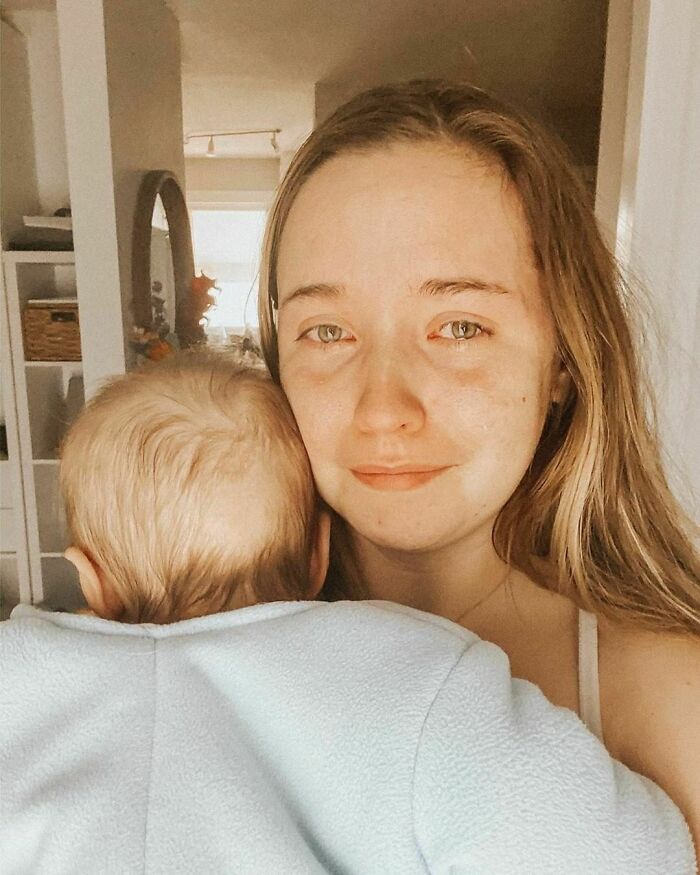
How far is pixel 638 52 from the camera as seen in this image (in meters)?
0.96

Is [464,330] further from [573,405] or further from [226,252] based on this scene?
[226,252]

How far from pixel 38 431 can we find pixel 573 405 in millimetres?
1695

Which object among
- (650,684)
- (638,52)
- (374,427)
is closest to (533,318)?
(374,427)

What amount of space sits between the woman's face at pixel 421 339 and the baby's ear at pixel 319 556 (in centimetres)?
5

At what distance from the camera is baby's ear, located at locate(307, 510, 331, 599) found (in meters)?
0.65

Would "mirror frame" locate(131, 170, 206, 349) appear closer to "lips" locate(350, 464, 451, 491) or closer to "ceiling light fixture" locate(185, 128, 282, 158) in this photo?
"ceiling light fixture" locate(185, 128, 282, 158)

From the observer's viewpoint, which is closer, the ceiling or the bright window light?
the bright window light

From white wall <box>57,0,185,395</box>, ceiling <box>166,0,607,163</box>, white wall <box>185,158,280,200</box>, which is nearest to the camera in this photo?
white wall <box>57,0,185,395</box>

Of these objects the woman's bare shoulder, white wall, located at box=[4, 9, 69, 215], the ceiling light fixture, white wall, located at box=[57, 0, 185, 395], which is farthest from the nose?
the ceiling light fixture

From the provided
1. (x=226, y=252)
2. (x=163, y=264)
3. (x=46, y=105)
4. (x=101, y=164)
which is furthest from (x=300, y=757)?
(x=46, y=105)

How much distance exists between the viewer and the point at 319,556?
2.16 ft

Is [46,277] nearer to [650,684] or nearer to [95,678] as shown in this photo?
[95,678]

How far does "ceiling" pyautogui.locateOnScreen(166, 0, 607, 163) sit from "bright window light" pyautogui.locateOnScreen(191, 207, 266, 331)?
0.86 feet

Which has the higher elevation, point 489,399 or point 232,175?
point 232,175
